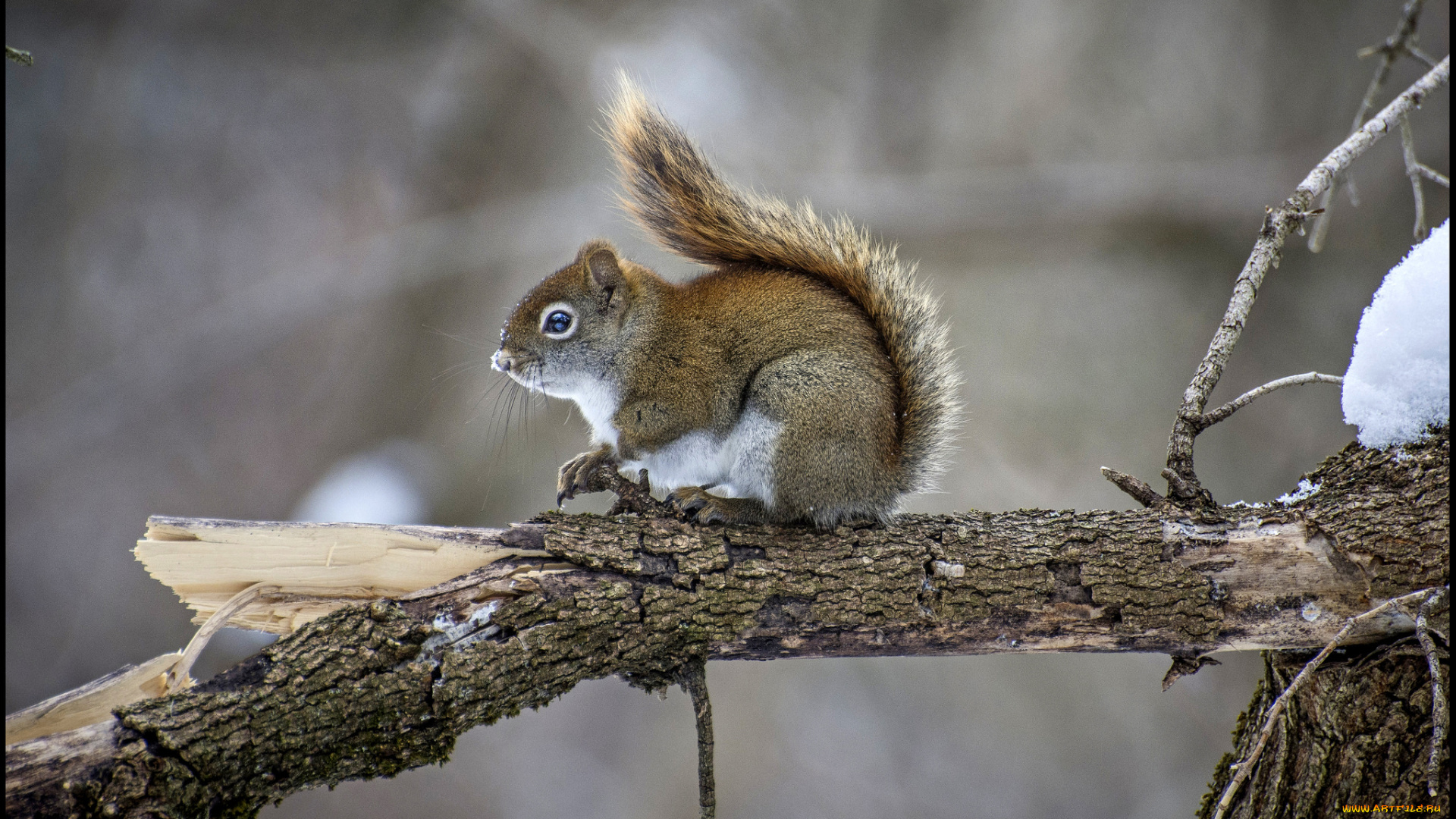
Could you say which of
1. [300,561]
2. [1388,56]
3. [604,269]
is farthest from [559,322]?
[1388,56]

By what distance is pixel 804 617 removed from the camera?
3.84 ft

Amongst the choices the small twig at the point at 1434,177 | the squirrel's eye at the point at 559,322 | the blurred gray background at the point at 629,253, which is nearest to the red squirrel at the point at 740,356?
the squirrel's eye at the point at 559,322

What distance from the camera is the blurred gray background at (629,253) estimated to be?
2.92m

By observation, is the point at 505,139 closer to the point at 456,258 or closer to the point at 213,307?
the point at 456,258

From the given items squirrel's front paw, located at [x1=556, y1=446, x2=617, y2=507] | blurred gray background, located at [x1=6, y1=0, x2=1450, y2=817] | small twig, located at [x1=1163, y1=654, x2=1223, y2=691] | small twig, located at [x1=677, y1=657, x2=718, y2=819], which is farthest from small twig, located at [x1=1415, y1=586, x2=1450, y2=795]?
blurred gray background, located at [x1=6, y1=0, x2=1450, y2=817]

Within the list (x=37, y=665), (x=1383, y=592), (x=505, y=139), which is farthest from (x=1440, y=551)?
(x=37, y=665)

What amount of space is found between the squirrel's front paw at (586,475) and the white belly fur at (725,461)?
0.16 feet

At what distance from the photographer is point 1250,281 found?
1.25 m

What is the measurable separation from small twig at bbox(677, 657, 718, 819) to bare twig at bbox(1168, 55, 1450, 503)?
29.3 inches

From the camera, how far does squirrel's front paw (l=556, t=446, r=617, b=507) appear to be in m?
1.40

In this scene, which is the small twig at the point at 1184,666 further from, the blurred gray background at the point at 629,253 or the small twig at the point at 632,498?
the blurred gray background at the point at 629,253

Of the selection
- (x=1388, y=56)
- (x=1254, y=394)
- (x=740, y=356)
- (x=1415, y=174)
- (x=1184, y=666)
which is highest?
(x=1388, y=56)

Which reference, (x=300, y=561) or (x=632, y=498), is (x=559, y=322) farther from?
(x=300, y=561)

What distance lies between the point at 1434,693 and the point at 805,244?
104 cm
